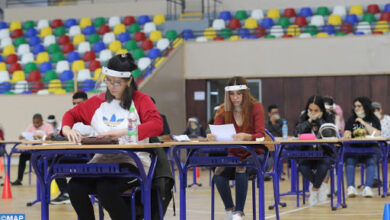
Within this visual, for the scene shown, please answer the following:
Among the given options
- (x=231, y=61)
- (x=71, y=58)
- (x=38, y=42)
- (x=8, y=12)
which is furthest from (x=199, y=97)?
(x=8, y=12)

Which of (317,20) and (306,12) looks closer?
(317,20)

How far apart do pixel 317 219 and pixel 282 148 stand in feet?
3.66

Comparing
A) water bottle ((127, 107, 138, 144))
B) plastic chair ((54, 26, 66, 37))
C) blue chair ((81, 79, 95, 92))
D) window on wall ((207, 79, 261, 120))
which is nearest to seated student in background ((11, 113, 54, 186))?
blue chair ((81, 79, 95, 92))

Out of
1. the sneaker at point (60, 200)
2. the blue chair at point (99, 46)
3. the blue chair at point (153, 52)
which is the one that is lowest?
the sneaker at point (60, 200)

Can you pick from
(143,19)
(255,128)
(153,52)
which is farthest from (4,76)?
(255,128)

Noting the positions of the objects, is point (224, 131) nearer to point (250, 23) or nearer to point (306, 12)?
point (250, 23)

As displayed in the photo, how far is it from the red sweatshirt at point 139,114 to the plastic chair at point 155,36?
13760 mm

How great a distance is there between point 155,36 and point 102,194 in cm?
1448

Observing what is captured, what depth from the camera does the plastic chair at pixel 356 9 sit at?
60.0 ft

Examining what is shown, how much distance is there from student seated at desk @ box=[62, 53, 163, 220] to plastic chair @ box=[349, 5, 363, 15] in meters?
14.5

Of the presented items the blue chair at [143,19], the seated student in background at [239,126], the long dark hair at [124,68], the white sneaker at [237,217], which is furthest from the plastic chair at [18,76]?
the long dark hair at [124,68]

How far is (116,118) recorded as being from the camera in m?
4.71

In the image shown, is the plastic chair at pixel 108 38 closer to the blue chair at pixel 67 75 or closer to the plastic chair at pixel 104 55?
the plastic chair at pixel 104 55

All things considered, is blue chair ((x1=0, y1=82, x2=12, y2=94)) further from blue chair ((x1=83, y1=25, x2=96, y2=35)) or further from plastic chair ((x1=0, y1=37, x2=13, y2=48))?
blue chair ((x1=83, y1=25, x2=96, y2=35))
